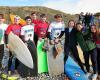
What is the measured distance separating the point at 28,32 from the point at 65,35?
3.25 feet

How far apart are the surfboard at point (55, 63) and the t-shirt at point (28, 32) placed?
0.63 metres

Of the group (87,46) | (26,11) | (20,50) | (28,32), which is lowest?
(20,50)

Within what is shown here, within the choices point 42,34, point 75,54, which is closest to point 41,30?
point 42,34

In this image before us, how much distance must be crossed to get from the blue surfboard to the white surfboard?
3.10 ft

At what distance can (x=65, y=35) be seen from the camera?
423 inches

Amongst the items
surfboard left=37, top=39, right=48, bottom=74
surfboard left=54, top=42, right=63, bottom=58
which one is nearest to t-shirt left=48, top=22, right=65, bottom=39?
surfboard left=54, top=42, right=63, bottom=58

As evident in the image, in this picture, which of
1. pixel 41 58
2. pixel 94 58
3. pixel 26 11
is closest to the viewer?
pixel 94 58

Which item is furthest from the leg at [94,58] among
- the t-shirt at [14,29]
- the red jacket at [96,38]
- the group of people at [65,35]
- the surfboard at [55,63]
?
the t-shirt at [14,29]

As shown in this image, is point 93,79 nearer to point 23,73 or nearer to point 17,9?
point 23,73

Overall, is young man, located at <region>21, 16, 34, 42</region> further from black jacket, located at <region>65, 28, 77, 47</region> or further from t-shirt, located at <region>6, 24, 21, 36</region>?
black jacket, located at <region>65, 28, 77, 47</region>

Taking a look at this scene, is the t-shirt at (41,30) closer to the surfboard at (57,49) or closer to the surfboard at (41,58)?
the surfboard at (41,58)

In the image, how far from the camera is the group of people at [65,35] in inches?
413

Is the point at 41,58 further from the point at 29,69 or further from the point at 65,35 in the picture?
the point at 65,35

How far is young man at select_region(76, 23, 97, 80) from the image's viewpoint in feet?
34.4
